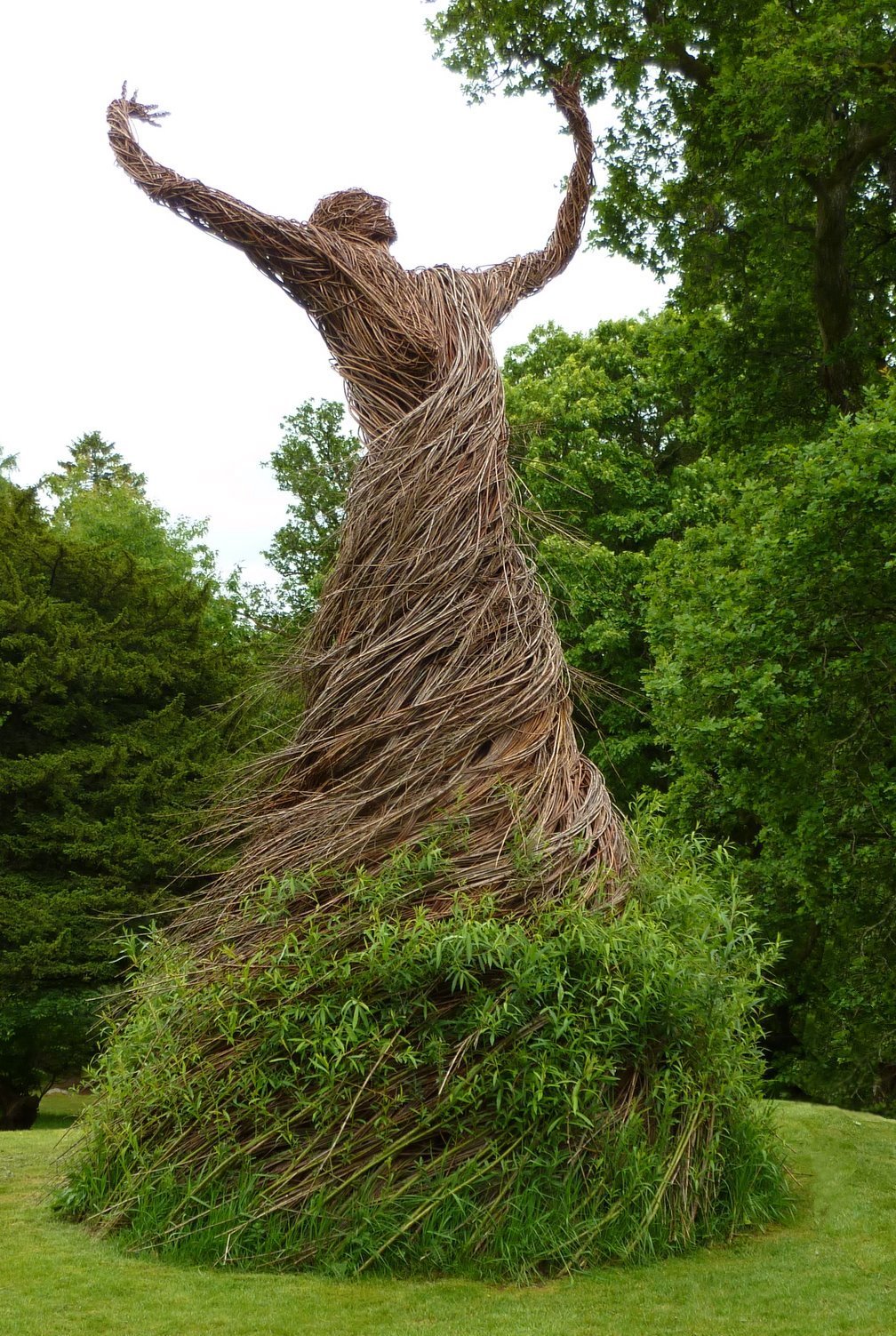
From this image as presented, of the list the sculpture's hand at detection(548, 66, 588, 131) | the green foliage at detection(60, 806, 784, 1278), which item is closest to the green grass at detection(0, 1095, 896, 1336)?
the green foliage at detection(60, 806, 784, 1278)

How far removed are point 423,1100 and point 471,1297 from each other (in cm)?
76

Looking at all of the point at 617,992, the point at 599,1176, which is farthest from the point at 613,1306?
the point at 617,992

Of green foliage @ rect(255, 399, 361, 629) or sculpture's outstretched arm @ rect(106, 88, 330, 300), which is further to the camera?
green foliage @ rect(255, 399, 361, 629)

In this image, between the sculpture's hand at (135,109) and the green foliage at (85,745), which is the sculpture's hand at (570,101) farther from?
the green foliage at (85,745)

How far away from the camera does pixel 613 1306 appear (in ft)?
13.8

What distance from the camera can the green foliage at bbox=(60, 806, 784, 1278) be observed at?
15.3 feet

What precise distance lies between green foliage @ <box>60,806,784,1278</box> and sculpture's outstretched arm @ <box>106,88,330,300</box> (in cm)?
354

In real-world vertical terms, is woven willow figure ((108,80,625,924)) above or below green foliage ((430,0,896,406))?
below

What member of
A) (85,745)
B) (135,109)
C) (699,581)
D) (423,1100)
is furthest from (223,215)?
(85,745)

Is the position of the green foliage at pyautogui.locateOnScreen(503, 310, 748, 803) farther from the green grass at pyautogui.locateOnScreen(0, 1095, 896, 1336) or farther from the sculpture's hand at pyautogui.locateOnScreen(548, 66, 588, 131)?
the green grass at pyautogui.locateOnScreen(0, 1095, 896, 1336)

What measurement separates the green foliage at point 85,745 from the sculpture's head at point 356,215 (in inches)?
278

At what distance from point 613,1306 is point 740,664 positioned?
6.63 m

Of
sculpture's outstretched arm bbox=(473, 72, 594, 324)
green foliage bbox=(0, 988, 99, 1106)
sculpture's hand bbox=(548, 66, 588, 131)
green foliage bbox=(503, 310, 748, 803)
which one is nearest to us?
sculpture's outstretched arm bbox=(473, 72, 594, 324)

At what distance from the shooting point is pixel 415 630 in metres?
5.84
